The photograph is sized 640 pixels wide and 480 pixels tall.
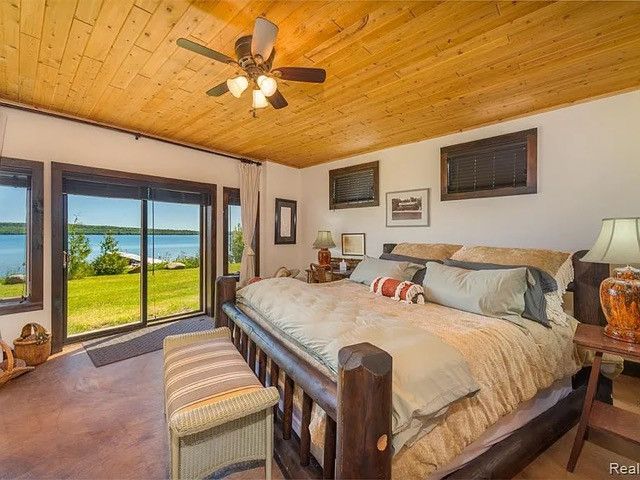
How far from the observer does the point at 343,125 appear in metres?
3.41

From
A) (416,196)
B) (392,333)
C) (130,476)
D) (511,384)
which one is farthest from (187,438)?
(416,196)

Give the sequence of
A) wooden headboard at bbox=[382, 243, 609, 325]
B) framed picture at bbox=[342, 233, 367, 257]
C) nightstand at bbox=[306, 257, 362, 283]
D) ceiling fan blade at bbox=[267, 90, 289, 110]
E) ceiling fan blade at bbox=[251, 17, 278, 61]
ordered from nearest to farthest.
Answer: ceiling fan blade at bbox=[251, 17, 278, 61], ceiling fan blade at bbox=[267, 90, 289, 110], wooden headboard at bbox=[382, 243, 609, 325], nightstand at bbox=[306, 257, 362, 283], framed picture at bbox=[342, 233, 367, 257]

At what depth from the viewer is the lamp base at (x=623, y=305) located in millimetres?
1650

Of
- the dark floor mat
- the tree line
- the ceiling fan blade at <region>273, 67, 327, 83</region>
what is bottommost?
the dark floor mat

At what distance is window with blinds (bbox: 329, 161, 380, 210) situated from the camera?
439 centimetres

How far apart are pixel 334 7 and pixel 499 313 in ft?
7.13

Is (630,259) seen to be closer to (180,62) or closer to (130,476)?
(130,476)

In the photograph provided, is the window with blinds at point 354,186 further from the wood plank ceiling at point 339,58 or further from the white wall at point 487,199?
the wood plank ceiling at point 339,58

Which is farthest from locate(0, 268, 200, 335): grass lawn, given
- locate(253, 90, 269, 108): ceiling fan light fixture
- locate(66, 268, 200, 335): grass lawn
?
locate(253, 90, 269, 108): ceiling fan light fixture

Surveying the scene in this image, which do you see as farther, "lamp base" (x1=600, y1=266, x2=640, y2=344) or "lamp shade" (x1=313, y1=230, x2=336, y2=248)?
"lamp shade" (x1=313, y1=230, x2=336, y2=248)

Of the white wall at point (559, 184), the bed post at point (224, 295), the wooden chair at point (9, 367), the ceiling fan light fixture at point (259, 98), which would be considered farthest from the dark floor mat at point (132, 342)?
the white wall at point (559, 184)

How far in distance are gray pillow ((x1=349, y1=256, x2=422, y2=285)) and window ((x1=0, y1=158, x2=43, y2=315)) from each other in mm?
3407

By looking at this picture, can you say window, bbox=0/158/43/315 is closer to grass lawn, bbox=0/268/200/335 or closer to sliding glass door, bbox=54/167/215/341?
grass lawn, bbox=0/268/200/335

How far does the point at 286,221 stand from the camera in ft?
17.5
